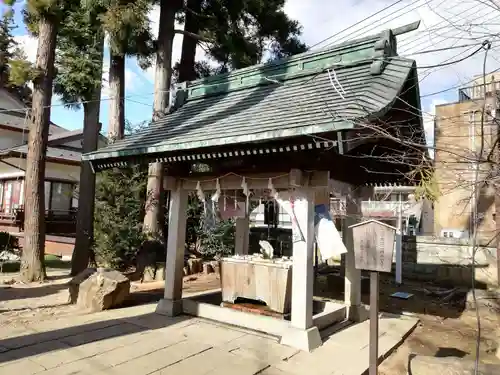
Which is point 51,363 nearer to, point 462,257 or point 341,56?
point 341,56

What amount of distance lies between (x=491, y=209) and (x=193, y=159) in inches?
457

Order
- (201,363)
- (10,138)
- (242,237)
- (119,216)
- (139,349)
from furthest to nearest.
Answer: (10,138), (119,216), (242,237), (139,349), (201,363)

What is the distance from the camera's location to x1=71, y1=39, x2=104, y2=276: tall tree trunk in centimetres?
1107

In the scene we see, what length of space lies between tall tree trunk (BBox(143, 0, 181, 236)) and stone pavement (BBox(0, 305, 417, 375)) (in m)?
5.19

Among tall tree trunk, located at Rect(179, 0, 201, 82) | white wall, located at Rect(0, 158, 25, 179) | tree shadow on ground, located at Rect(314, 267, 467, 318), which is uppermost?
tall tree trunk, located at Rect(179, 0, 201, 82)

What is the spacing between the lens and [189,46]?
13.2 metres

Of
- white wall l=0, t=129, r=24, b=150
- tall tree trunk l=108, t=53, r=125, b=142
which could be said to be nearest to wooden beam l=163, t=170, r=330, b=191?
tall tree trunk l=108, t=53, r=125, b=142

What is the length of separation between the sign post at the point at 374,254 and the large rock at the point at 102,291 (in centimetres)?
489

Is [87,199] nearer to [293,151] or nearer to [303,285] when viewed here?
[293,151]

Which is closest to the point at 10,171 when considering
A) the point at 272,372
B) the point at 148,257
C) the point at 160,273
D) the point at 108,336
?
Answer: the point at 148,257

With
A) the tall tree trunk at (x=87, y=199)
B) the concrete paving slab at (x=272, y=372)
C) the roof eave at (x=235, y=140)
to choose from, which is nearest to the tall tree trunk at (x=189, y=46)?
the tall tree trunk at (x=87, y=199)

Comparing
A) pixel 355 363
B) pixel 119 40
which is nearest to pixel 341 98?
pixel 355 363

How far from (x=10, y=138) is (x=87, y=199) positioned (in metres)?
17.0

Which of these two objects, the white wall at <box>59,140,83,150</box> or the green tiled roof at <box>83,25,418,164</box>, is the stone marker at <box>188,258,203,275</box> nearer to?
the green tiled roof at <box>83,25,418,164</box>
